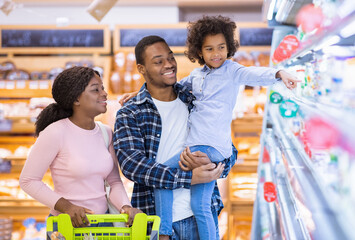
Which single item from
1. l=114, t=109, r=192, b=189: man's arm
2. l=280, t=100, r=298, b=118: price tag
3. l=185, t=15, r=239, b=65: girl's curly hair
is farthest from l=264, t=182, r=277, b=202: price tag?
l=114, t=109, r=192, b=189: man's arm

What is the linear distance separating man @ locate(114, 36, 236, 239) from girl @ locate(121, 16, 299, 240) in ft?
0.16

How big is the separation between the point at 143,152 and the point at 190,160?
8.2 inches

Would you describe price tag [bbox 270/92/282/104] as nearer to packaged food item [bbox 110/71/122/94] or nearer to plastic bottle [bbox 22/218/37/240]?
packaged food item [bbox 110/71/122/94]

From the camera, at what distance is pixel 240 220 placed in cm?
504

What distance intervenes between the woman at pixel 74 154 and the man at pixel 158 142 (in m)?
0.15

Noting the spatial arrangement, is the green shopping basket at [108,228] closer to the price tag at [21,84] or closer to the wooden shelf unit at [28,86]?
the wooden shelf unit at [28,86]

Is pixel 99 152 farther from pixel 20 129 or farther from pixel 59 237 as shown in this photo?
pixel 20 129

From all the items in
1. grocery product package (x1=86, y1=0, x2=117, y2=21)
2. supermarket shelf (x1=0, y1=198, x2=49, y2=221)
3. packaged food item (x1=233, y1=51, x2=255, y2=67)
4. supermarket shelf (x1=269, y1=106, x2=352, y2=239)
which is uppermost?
grocery product package (x1=86, y1=0, x2=117, y2=21)

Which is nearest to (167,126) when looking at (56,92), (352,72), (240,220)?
(56,92)

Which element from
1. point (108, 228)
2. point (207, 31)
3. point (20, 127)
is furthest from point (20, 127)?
point (108, 228)

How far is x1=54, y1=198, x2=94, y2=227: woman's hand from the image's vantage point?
1739 millimetres

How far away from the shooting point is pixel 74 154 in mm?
1948

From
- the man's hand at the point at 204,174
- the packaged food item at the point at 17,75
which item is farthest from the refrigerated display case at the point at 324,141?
the packaged food item at the point at 17,75

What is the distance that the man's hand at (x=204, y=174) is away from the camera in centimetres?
187
